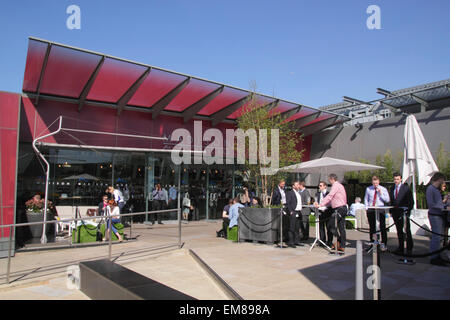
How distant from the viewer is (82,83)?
481 inches

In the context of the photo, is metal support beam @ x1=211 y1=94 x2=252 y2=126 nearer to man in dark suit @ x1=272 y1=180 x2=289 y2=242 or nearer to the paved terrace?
man in dark suit @ x1=272 y1=180 x2=289 y2=242

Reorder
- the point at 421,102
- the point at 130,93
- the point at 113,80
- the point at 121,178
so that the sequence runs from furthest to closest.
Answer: the point at 421,102, the point at 121,178, the point at 130,93, the point at 113,80

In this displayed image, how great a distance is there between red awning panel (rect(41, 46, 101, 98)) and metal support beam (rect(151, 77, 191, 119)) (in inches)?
119

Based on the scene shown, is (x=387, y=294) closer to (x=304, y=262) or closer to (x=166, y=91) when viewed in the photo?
(x=304, y=262)

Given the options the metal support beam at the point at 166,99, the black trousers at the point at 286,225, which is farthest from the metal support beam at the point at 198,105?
the black trousers at the point at 286,225

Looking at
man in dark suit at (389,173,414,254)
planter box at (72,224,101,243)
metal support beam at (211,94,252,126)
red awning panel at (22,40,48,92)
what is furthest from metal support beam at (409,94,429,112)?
red awning panel at (22,40,48,92)

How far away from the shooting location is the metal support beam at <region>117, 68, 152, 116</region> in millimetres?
12123

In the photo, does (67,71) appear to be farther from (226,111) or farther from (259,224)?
(259,224)

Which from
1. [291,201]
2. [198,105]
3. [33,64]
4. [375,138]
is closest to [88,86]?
[33,64]

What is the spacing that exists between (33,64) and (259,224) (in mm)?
8110

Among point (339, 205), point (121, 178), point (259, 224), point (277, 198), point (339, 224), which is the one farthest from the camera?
point (121, 178)

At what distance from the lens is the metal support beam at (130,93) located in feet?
39.8

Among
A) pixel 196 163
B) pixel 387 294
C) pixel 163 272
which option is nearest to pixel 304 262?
pixel 387 294

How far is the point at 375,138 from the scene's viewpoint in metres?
18.2
